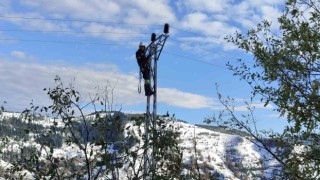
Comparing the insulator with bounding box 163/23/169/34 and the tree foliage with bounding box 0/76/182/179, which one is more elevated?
the insulator with bounding box 163/23/169/34

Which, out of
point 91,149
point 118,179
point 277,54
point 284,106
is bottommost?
point 118,179

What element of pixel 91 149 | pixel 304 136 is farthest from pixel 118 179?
pixel 304 136

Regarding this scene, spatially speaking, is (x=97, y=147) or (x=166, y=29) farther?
(x=166, y=29)

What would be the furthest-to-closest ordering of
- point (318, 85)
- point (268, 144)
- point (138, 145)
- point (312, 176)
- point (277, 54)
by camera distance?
point (268, 144), point (277, 54), point (138, 145), point (312, 176), point (318, 85)

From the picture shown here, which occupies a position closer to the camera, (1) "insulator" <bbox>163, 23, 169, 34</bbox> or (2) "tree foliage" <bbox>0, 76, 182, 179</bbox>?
(2) "tree foliage" <bbox>0, 76, 182, 179</bbox>

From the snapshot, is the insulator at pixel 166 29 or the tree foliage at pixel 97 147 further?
the insulator at pixel 166 29

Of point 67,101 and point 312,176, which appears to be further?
point 67,101

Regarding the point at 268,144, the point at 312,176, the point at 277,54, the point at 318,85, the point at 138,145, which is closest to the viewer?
the point at 318,85

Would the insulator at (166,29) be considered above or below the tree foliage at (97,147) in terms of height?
above

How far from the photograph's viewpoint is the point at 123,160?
698 centimetres

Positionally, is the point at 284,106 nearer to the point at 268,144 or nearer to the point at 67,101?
the point at 268,144

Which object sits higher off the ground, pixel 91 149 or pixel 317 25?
pixel 317 25

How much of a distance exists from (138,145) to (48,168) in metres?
1.67

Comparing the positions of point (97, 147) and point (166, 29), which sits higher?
point (166, 29)
